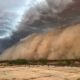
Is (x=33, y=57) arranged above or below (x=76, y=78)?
above

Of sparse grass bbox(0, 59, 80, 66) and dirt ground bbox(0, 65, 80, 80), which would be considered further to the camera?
sparse grass bbox(0, 59, 80, 66)

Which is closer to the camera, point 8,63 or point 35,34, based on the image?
point 35,34

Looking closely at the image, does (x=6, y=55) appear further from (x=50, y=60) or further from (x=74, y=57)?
(x=74, y=57)

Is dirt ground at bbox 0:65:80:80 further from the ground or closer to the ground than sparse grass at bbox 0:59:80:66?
closer to the ground

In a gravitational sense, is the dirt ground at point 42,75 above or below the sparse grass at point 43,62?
below

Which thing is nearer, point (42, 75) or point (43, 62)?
point (42, 75)

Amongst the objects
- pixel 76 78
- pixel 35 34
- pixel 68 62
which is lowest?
pixel 76 78

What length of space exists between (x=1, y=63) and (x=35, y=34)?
23.3ft

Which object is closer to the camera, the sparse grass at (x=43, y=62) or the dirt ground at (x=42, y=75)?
the dirt ground at (x=42, y=75)

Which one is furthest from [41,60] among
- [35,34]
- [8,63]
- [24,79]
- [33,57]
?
[24,79]

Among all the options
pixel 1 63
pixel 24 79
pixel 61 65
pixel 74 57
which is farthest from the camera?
pixel 1 63

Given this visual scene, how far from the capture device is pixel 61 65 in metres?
29.2

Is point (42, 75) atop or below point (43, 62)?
below

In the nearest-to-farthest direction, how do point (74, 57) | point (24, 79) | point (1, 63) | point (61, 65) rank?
point (24, 79) < point (74, 57) < point (61, 65) < point (1, 63)
